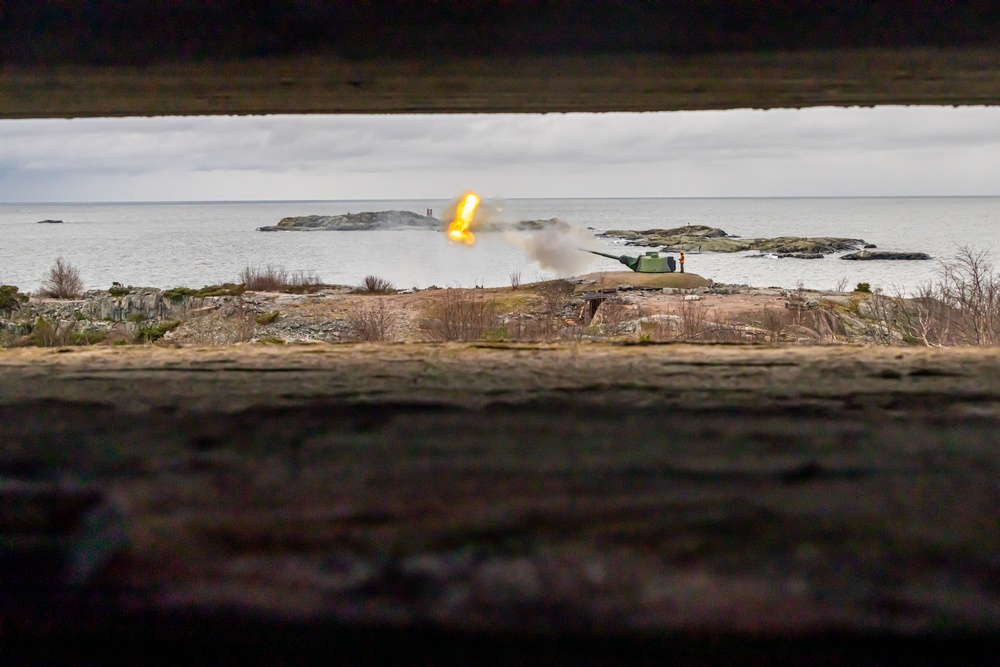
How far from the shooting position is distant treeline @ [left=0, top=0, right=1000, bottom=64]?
0.67 meters

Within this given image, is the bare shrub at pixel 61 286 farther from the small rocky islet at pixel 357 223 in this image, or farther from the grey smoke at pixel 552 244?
the small rocky islet at pixel 357 223

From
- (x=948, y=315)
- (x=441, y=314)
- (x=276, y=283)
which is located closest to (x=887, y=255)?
(x=276, y=283)

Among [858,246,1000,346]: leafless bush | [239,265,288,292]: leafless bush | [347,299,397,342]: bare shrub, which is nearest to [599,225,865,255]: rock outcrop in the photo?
[239,265,288,292]: leafless bush

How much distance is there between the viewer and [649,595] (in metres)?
0.60

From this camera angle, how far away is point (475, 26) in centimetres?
68

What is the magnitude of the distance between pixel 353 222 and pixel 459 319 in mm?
73437

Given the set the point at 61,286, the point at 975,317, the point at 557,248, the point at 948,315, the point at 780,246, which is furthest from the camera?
the point at 780,246

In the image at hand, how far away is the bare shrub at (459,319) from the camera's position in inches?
350

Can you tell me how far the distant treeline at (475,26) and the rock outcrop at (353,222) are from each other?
237 ft

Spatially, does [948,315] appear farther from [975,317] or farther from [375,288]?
[375,288]

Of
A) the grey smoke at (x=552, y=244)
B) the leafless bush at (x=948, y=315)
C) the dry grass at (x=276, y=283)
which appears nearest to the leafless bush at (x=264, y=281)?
the dry grass at (x=276, y=283)

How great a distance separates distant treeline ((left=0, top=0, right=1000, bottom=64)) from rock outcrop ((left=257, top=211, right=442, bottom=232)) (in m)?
72.3

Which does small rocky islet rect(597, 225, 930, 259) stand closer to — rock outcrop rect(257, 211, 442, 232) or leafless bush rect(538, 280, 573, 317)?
leafless bush rect(538, 280, 573, 317)

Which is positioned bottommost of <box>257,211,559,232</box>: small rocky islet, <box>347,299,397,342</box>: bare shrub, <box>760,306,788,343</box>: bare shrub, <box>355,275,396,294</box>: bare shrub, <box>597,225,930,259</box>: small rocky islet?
<box>760,306,788,343</box>: bare shrub
